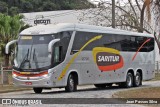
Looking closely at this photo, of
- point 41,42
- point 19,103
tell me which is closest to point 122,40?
point 41,42

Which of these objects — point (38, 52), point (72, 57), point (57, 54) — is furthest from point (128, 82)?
point (38, 52)

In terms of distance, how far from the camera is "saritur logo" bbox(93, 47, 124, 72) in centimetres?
2545

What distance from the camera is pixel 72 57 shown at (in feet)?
76.1

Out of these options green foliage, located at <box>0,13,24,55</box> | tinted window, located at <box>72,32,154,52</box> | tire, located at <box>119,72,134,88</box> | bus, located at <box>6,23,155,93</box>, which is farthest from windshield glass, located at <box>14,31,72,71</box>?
green foliage, located at <box>0,13,24,55</box>

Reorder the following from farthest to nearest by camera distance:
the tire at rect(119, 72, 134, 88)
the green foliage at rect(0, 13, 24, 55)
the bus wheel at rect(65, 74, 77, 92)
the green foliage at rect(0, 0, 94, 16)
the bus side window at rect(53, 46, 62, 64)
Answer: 1. the green foliage at rect(0, 0, 94, 16)
2. the green foliage at rect(0, 13, 24, 55)
3. the tire at rect(119, 72, 134, 88)
4. the bus wheel at rect(65, 74, 77, 92)
5. the bus side window at rect(53, 46, 62, 64)

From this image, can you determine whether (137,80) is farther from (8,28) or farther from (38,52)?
(8,28)

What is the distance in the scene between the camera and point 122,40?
27938 millimetres

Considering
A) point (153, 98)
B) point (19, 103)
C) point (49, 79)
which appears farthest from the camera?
point (49, 79)

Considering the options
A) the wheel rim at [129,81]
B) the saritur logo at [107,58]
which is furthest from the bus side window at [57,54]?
the wheel rim at [129,81]

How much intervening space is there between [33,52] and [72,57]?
2297 millimetres

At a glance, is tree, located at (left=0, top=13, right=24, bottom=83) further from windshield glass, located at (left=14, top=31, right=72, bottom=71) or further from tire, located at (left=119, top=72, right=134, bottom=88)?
windshield glass, located at (left=14, top=31, right=72, bottom=71)

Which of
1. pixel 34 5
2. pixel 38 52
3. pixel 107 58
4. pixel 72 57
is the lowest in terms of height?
pixel 107 58

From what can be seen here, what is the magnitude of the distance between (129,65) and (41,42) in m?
8.43

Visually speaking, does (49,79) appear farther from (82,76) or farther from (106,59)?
(106,59)
